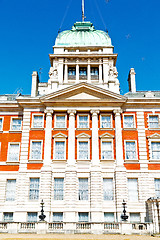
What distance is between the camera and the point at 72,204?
1355 inches

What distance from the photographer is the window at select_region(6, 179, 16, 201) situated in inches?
1419

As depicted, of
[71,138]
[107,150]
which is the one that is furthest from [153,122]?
[71,138]

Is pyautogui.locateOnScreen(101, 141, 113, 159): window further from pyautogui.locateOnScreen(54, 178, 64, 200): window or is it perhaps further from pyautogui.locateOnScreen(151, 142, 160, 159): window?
pyautogui.locateOnScreen(54, 178, 64, 200): window

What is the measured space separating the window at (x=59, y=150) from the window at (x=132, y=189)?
845cm

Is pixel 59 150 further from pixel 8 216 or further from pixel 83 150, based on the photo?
pixel 8 216

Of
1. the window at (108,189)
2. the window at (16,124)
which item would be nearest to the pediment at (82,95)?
the window at (16,124)

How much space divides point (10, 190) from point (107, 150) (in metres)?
12.5

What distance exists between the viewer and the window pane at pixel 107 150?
37000 millimetres

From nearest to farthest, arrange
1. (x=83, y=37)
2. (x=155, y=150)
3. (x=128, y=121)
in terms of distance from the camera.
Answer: (x=155, y=150) < (x=128, y=121) < (x=83, y=37)

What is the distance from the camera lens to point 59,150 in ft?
123

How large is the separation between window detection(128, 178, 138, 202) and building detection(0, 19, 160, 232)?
0.38 ft

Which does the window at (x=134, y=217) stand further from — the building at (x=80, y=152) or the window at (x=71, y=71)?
the window at (x=71, y=71)

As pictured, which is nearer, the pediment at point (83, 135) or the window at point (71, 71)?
the pediment at point (83, 135)

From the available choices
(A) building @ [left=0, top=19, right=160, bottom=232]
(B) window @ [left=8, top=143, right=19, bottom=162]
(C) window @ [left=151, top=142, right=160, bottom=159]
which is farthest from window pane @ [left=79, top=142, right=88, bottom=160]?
(C) window @ [left=151, top=142, right=160, bottom=159]
